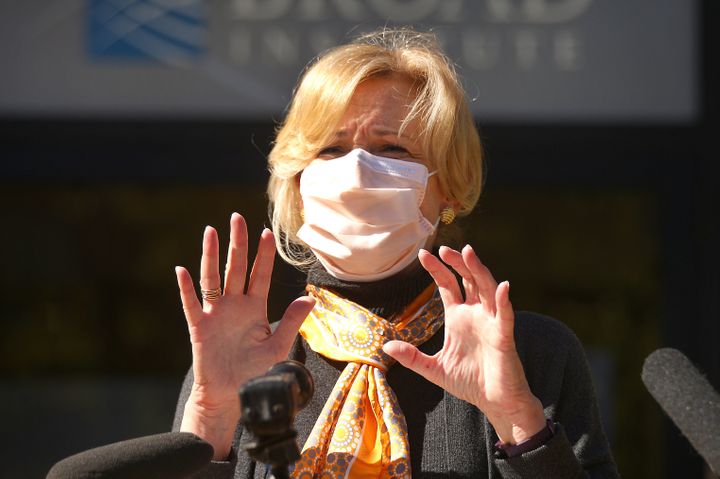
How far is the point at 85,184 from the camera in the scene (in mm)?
A: 5309

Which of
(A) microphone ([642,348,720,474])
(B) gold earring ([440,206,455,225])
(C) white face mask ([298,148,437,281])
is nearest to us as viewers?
(A) microphone ([642,348,720,474])

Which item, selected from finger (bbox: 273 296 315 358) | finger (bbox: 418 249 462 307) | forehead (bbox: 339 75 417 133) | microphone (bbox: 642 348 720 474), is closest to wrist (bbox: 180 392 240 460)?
finger (bbox: 273 296 315 358)

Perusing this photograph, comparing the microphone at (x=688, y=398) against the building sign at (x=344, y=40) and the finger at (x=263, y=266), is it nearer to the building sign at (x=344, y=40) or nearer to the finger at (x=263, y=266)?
the finger at (x=263, y=266)

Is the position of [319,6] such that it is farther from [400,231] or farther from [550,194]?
[400,231]

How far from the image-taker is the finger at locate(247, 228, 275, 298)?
219 cm

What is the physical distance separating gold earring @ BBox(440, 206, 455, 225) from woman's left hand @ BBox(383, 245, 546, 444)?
54 centimetres

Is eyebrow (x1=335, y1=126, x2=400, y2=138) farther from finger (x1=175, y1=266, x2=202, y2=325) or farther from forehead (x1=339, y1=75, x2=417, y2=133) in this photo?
finger (x1=175, y1=266, x2=202, y2=325)

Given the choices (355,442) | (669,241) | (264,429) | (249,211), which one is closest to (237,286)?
(355,442)

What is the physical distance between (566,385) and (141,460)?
1.17 metres

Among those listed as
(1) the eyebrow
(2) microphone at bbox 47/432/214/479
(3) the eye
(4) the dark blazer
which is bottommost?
(4) the dark blazer

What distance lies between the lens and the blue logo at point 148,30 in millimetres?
5016

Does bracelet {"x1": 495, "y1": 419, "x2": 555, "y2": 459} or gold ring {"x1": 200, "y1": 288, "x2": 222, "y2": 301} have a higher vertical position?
gold ring {"x1": 200, "y1": 288, "x2": 222, "y2": 301}

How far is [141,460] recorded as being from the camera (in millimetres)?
1449

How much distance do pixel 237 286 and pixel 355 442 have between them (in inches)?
16.2
